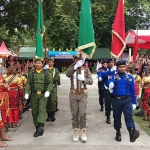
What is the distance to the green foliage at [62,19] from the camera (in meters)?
13.2

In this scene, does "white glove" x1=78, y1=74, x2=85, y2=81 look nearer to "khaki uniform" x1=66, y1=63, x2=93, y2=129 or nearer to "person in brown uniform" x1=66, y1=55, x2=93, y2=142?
"person in brown uniform" x1=66, y1=55, x2=93, y2=142

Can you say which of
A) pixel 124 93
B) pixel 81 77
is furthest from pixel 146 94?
pixel 81 77

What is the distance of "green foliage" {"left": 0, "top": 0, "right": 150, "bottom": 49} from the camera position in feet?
43.2

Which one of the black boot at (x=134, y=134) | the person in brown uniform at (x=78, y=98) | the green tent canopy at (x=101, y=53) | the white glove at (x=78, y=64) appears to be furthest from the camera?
the green tent canopy at (x=101, y=53)

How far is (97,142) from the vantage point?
19.2ft

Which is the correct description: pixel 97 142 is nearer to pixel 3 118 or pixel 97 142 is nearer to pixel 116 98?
pixel 116 98

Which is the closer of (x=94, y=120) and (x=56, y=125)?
(x=56, y=125)

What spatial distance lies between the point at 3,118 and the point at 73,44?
2608 centimetres

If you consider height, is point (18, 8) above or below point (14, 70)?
above

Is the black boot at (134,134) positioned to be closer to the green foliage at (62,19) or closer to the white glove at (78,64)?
the white glove at (78,64)

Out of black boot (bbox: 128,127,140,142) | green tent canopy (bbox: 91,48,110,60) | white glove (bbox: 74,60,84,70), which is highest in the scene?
green tent canopy (bbox: 91,48,110,60)

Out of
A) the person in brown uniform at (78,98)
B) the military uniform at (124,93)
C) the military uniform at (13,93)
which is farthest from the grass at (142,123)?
the military uniform at (13,93)

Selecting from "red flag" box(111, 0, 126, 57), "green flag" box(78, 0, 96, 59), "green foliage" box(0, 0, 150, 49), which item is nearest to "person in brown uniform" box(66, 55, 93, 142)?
"green flag" box(78, 0, 96, 59)

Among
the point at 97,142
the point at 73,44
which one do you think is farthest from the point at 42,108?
the point at 73,44
